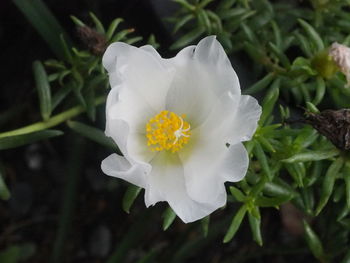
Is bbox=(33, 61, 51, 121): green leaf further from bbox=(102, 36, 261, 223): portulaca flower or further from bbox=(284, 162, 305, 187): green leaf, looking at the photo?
bbox=(284, 162, 305, 187): green leaf

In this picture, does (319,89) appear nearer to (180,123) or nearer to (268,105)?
(268,105)

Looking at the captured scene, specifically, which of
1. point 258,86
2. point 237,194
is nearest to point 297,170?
point 237,194

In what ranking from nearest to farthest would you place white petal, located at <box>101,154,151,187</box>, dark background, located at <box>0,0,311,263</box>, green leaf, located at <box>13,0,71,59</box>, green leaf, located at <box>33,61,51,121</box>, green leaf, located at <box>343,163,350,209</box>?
white petal, located at <box>101,154,151,187</box> < green leaf, located at <box>343,163,350,209</box> < green leaf, located at <box>33,61,51,121</box> < green leaf, located at <box>13,0,71,59</box> < dark background, located at <box>0,0,311,263</box>

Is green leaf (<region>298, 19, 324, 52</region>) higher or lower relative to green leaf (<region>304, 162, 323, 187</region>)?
higher

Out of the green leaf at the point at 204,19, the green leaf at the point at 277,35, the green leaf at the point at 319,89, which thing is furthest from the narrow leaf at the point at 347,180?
the green leaf at the point at 204,19

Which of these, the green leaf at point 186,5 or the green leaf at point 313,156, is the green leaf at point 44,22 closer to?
the green leaf at point 186,5

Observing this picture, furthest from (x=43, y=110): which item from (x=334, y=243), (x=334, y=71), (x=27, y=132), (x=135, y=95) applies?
(x=334, y=243)

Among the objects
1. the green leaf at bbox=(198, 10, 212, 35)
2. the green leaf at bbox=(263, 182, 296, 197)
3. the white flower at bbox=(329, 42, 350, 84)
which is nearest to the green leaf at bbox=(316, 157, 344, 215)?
the green leaf at bbox=(263, 182, 296, 197)
